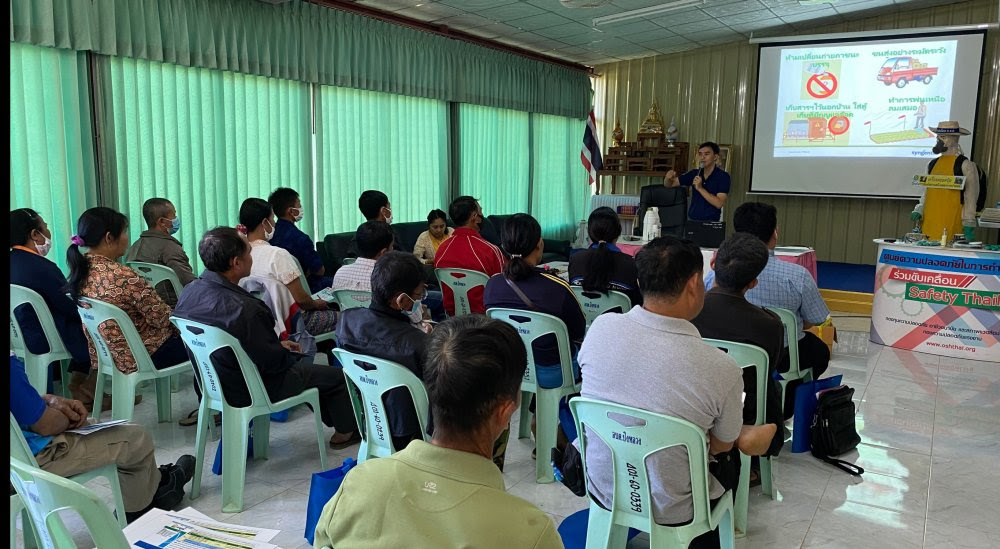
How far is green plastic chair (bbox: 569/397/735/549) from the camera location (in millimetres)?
1838

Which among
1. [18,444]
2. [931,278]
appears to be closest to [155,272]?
[18,444]

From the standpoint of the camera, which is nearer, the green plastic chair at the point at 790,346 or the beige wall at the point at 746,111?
the green plastic chair at the point at 790,346

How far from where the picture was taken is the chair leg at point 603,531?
6.73 feet

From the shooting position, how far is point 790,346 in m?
3.17

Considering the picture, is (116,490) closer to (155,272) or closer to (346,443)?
(346,443)

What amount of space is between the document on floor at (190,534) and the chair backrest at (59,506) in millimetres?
125

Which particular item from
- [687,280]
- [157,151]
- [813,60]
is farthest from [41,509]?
[813,60]

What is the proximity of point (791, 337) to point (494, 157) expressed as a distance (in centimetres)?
572

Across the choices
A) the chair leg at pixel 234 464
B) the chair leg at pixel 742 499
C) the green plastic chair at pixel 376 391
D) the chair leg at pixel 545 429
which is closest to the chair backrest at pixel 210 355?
the chair leg at pixel 234 464

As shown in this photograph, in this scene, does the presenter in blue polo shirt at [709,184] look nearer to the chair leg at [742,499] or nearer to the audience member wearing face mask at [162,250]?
the chair leg at [742,499]

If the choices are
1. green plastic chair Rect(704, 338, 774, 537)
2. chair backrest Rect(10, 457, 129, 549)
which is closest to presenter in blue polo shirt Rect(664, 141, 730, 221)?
green plastic chair Rect(704, 338, 774, 537)

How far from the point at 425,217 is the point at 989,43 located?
6230mm

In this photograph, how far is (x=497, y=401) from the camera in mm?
1238

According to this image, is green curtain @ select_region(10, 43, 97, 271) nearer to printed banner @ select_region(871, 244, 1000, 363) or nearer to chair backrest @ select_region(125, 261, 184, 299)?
chair backrest @ select_region(125, 261, 184, 299)
